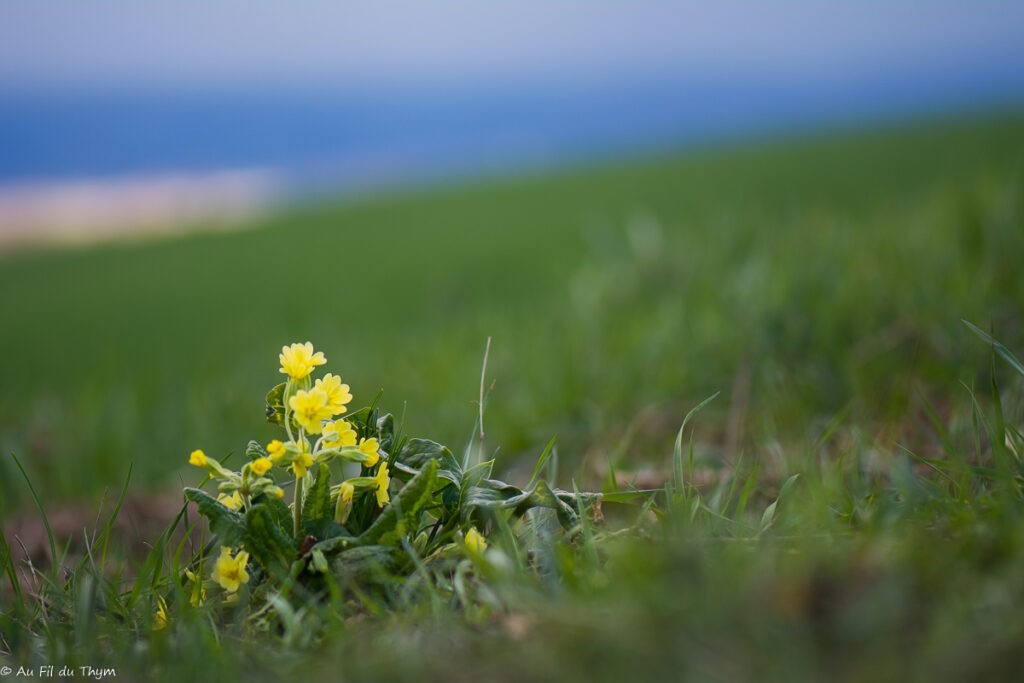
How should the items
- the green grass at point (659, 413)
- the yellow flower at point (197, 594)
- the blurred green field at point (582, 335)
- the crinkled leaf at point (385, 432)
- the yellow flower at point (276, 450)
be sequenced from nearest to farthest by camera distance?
the green grass at point (659, 413), the yellow flower at point (276, 450), the yellow flower at point (197, 594), the crinkled leaf at point (385, 432), the blurred green field at point (582, 335)

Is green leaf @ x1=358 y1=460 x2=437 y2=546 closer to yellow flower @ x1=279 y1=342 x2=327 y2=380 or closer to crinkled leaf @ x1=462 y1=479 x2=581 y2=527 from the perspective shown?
crinkled leaf @ x1=462 y1=479 x2=581 y2=527

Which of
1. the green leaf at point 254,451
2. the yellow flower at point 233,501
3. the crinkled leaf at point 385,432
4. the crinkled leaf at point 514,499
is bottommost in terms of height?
the crinkled leaf at point 514,499

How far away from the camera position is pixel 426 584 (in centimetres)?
126

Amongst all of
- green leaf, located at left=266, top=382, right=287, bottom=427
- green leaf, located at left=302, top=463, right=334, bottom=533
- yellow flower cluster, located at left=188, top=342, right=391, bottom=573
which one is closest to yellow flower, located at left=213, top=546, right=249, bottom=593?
yellow flower cluster, located at left=188, top=342, right=391, bottom=573

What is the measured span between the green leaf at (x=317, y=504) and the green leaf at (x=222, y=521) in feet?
0.34

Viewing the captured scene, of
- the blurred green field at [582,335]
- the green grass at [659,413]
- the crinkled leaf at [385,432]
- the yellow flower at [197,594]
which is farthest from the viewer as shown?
the blurred green field at [582,335]

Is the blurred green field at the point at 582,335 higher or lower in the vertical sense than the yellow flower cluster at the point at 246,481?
lower

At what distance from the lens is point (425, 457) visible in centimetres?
149

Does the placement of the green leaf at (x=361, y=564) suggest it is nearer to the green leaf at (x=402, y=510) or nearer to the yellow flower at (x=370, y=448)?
the green leaf at (x=402, y=510)

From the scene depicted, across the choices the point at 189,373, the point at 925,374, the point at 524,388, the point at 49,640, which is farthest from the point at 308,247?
the point at 49,640

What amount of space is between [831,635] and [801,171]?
36.6 ft

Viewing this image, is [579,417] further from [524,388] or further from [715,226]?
[715,226]

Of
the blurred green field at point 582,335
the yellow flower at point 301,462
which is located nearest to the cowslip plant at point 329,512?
the yellow flower at point 301,462

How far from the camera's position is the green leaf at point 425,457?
145 centimetres
